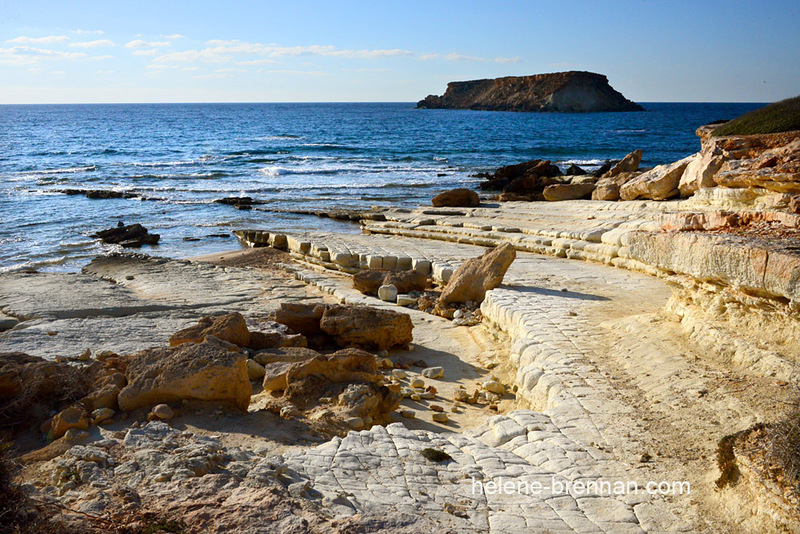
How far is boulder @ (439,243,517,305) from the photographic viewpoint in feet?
29.5

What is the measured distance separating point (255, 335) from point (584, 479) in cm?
443

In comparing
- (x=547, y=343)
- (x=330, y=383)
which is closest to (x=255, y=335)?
(x=330, y=383)

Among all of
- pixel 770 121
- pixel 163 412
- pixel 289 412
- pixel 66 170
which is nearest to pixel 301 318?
pixel 289 412

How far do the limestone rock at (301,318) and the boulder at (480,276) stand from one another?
2.20m

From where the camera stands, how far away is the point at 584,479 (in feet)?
13.0

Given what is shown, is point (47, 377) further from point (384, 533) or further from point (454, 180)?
point (454, 180)

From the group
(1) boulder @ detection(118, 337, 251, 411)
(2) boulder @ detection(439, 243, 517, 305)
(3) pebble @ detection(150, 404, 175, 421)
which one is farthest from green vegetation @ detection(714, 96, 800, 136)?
(3) pebble @ detection(150, 404, 175, 421)

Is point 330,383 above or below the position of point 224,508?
below

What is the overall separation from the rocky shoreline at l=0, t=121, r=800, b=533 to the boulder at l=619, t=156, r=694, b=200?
17.8ft

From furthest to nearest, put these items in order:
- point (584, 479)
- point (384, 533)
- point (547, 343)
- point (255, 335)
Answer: point (255, 335) < point (547, 343) < point (584, 479) < point (384, 533)

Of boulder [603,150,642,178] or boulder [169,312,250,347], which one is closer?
boulder [169,312,250,347]

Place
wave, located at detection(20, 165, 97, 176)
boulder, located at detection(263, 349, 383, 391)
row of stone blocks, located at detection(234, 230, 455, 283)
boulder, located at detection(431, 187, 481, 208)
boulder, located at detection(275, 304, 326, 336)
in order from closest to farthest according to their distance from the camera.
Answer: boulder, located at detection(263, 349, 383, 391)
boulder, located at detection(275, 304, 326, 336)
row of stone blocks, located at detection(234, 230, 455, 283)
boulder, located at detection(431, 187, 481, 208)
wave, located at detection(20, 165, 97, 176)

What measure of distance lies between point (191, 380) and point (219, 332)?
5.42ft

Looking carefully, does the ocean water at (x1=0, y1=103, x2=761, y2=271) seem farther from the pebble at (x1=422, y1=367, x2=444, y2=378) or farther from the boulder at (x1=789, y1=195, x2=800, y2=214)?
the boulder at (x1=789, y1=195, x2=800, y2=214)
